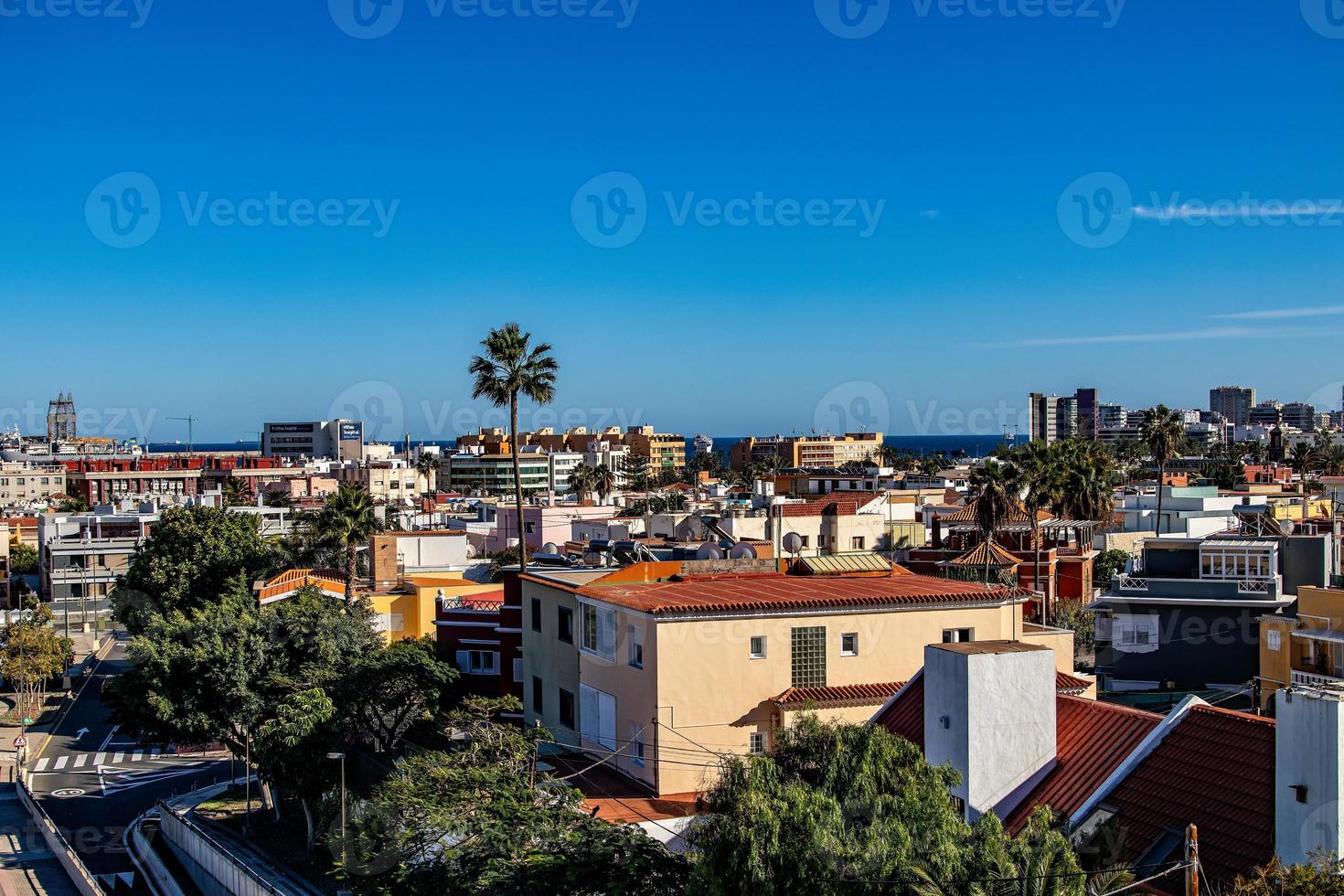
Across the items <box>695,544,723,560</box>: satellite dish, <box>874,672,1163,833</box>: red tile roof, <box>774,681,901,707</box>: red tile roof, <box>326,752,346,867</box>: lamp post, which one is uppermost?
<box>695,544,723,560</box>: satellite dish

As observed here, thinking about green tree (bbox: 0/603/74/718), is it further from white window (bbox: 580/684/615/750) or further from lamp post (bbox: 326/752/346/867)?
white window (bbox: 580/684/615/750)

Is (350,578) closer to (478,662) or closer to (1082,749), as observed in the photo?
(478,662)

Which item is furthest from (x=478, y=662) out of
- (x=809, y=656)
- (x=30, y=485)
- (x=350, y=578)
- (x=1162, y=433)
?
(x=30, y=485)

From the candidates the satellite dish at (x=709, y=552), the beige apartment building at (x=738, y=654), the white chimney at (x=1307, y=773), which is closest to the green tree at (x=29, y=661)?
the satellite dish at (x=709, y=552)

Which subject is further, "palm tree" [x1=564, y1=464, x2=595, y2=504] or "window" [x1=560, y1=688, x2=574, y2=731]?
"palm tree" [x1=564, y1=464, x2=595, y2=504]

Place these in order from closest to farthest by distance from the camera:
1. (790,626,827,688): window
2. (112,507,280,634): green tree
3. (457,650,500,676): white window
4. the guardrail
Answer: (790,626,827,688): window
the guardrail
(457,650,500,676): white window
(112,507,280,634): green tree

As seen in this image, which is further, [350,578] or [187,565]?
[187,565]

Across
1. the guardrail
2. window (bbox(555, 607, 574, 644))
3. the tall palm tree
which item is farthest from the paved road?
the tall palm tree
